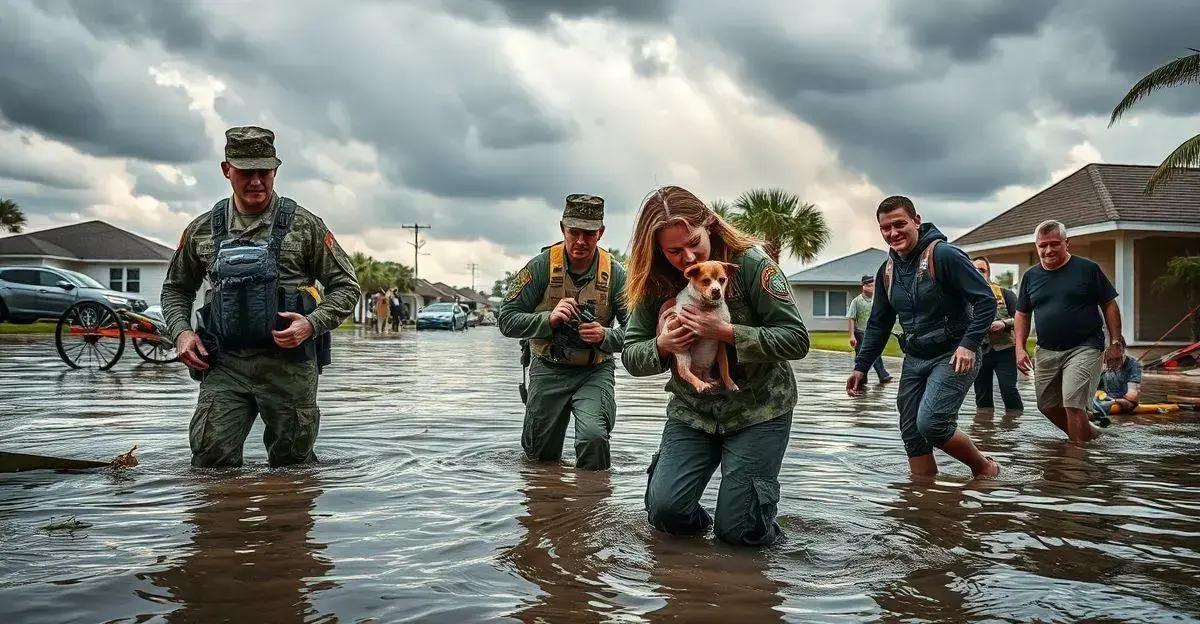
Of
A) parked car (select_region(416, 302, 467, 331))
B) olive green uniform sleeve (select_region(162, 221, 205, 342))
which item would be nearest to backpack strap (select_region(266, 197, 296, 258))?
olive green uniform sleeve (select_region(162, 221, 205, 342))

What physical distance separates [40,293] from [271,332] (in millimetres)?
25277

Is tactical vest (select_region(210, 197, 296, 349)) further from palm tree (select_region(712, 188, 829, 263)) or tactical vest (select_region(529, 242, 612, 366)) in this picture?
palm tree (select_region(712, 188, 829, 263))

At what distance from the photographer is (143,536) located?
177 inches

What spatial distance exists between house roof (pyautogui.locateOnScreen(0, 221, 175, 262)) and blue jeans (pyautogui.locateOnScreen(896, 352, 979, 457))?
49921 mm

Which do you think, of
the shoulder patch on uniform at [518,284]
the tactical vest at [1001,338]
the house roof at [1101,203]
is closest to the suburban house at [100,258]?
the house roof at [1101,203]

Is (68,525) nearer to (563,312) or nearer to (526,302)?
(563,312)

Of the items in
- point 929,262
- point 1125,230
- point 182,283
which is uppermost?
point 1125,230

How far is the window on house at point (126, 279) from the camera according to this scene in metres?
50.9

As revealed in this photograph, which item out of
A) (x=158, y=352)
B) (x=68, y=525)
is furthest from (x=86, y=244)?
(x=68, y=525)

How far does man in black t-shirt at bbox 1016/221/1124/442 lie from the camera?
811 centimetres

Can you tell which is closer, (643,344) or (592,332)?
(643,344)

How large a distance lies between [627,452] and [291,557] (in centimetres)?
378

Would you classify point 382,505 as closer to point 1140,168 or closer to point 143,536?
point 143,536

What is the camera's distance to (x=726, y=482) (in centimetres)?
458
